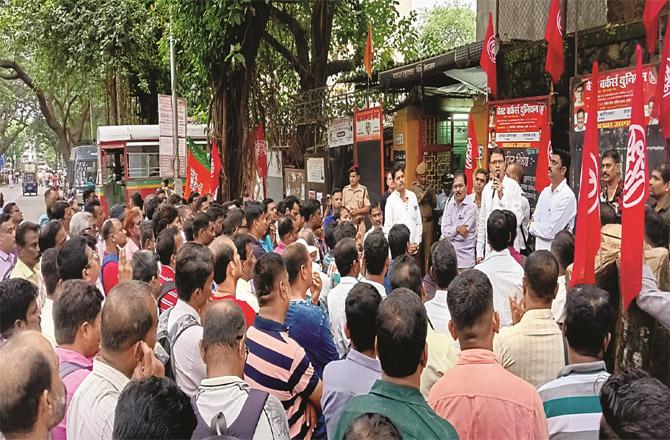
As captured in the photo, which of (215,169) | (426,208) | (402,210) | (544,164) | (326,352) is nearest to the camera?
(326,352)

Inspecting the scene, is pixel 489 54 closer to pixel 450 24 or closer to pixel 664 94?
pixel 664 94

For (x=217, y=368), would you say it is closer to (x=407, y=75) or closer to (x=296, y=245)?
(x=296, y=245)

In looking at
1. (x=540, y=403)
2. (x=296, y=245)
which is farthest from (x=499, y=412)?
(x=296, y=245)

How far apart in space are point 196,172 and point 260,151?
1.28 meters

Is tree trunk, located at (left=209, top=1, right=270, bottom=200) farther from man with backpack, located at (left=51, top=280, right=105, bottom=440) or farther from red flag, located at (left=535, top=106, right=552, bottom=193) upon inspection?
man with backpack, located at (left=51, top=280, right=105, bottom=440)

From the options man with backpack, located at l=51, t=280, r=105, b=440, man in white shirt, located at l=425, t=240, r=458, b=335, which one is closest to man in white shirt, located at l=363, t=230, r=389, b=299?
man in white shirt, located at l=425, t=240, r=458, b=335

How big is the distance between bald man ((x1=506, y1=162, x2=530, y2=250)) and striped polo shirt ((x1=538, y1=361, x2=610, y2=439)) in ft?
14.3

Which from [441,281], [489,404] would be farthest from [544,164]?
[489,404]

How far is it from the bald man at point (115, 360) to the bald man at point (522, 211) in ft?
15.8

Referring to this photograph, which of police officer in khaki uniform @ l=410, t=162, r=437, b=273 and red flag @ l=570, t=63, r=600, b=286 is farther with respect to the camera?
police officer in khaki uniform @ l=410, t=162, r=437, b=273

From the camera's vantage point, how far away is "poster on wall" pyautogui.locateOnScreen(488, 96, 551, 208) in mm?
7645

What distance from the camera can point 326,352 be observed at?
10.7 feet

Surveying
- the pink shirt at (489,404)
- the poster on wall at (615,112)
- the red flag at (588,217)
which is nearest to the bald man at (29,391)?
the pink shirt at (489,404)

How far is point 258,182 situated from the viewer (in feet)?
43.3
